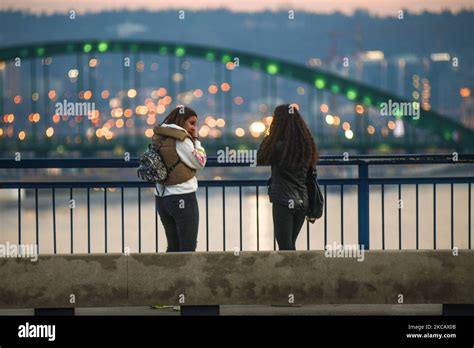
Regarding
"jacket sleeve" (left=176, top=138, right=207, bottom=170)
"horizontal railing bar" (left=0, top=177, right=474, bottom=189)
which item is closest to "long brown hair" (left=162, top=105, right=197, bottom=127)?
"jacket sleeve" (left=176, top=138, right=207, bottom=170)

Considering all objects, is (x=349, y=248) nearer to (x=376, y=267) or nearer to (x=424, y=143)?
(x=376, y=267)

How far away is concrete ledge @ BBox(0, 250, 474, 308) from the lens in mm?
8938

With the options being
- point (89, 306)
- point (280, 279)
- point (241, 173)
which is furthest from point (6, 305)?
point (241, 173)

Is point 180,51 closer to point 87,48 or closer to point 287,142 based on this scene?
point 87,48

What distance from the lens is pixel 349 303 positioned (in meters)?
9.06

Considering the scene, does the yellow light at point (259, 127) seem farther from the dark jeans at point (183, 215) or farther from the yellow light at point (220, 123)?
the dark jeans at point (183, 215)

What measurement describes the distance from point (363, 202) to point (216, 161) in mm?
1295

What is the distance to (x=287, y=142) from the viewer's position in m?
9.27

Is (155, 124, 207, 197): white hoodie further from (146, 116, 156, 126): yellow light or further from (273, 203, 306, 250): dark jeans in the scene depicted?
(146, 116, 156, 126): yellow light

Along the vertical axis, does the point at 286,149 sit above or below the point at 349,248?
above

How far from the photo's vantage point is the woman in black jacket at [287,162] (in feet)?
30.5

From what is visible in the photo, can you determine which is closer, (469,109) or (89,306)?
(89,306)
